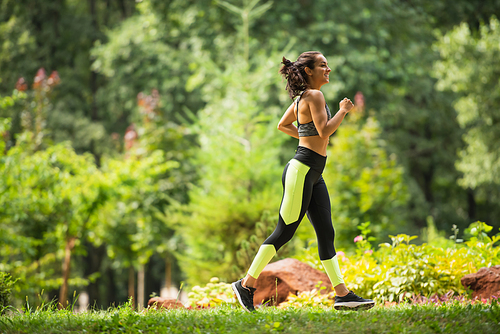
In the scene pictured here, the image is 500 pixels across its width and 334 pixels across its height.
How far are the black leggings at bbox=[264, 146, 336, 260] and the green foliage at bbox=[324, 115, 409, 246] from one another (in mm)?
5364

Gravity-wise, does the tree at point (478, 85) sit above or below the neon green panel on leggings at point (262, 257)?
above

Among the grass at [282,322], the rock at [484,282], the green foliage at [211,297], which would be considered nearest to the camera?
the grass at [282,322]

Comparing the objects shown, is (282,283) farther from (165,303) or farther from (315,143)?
(315,143)

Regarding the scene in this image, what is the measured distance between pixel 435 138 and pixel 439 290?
15226 mm

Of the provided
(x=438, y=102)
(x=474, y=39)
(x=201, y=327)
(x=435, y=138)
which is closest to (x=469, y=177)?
(x=474, y=39)

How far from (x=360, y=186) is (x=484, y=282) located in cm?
531

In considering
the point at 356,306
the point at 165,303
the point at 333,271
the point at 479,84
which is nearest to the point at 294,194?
the point at 333,271

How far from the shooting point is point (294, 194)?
12.7 ft

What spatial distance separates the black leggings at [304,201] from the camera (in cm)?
388

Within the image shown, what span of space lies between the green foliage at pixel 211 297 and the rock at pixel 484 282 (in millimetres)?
2330

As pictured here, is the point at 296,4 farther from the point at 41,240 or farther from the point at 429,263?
the point at 429,263

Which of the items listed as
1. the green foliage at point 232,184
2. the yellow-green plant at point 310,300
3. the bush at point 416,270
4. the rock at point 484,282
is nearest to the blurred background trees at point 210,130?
the green foliage at point 232,184

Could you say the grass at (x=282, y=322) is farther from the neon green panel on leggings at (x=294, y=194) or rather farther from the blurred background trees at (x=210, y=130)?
the blurred background trees at (x=210, y=130)

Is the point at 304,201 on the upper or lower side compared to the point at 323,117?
lower
